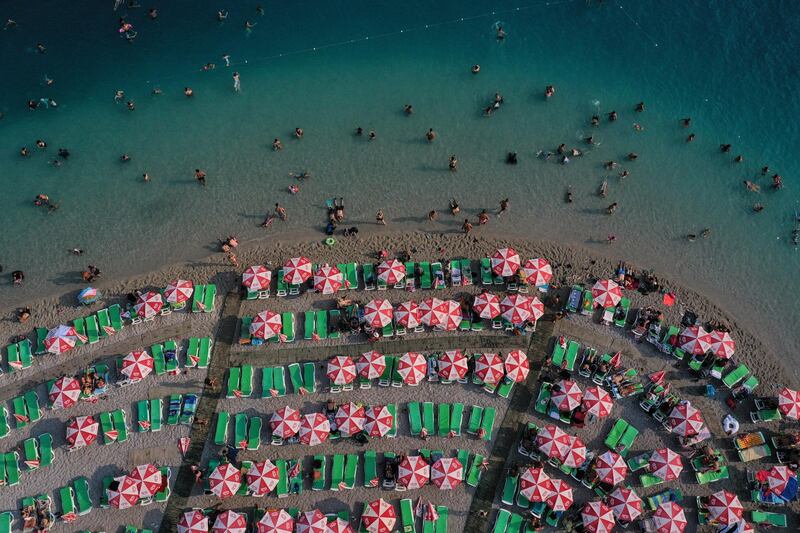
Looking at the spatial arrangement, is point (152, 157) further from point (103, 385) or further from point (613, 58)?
point (613, 58)

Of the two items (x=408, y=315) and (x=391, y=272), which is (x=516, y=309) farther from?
(x=391, y=272)

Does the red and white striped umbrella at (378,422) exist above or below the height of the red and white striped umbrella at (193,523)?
above

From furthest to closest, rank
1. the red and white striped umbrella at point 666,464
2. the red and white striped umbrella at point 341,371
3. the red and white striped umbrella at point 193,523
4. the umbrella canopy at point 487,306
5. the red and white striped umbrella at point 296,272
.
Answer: the red and white striped umbrella at point 296,272 → the umbrella canopy at point 487,306 → the red and white striped umbrella at point 341,371 → the red and white striped umbrella at point 666,464 → the red and white striped umbrella at point 193,523

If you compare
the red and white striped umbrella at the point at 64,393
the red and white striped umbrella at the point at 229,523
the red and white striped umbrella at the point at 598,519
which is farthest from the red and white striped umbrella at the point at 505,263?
the red and white striped umbrella at the point at 64,393

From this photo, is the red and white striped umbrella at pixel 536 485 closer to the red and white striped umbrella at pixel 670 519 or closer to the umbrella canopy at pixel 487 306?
A: the red and white striped umbrella at pixel 670 519

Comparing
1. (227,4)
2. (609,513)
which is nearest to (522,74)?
(227,4)

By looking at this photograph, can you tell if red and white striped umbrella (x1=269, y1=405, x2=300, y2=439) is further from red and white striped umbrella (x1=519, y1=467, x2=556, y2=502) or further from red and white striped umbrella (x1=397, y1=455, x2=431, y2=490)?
red and white striped umbrella (x1=519, y1=467, x2=556, y2=502)

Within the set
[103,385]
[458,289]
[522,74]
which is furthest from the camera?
[522,74]
